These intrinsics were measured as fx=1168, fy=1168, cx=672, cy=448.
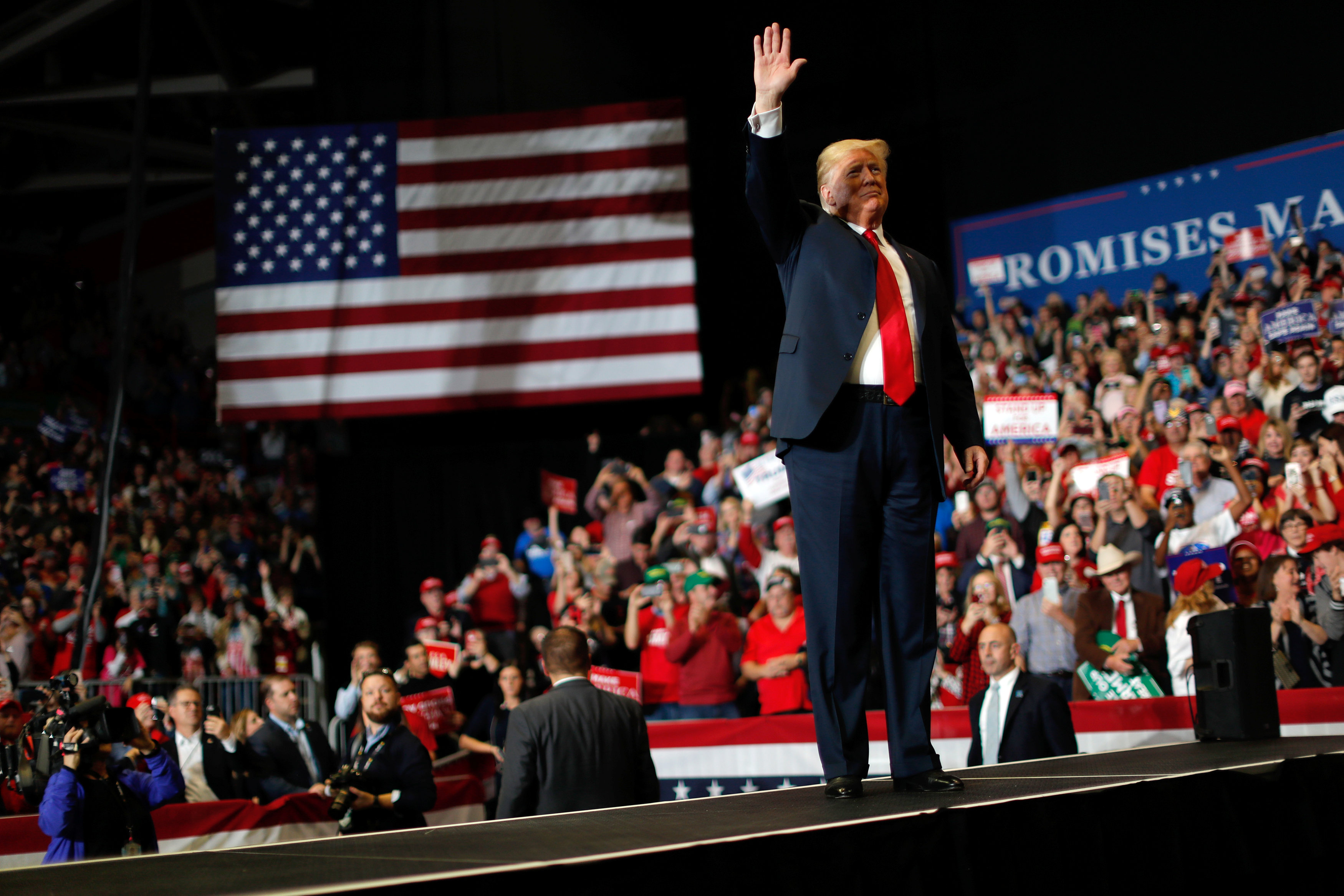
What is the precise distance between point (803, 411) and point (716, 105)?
378 inches

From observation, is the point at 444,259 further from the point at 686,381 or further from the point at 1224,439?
the point at 1224,439

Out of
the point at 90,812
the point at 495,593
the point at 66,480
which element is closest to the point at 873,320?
the point at 90,812

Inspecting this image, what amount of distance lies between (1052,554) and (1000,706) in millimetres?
2059

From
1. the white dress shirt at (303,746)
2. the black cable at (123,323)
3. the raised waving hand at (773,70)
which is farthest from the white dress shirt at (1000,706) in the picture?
the black cable at (123,323)

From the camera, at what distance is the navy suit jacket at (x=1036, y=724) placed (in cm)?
472

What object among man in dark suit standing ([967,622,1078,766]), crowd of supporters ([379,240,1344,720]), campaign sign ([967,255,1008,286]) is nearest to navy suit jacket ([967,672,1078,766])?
man in dark suit standing ([967,622,1078,766])

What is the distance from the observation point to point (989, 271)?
1212 cm

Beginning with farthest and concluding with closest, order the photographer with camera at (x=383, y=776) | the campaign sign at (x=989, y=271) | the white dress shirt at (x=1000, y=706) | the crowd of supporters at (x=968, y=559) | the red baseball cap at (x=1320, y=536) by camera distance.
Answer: the campaign sign at (x=989, y=271) < the crowd of supporters at (x=968, y=559) < the red baseball cap at (x=1320, y=536) < the photographer with camera at (x=383, y=776) < the white dress shirt at (x=1000, y=706)

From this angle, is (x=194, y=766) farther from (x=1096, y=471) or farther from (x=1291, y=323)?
(x=1291, y=323)

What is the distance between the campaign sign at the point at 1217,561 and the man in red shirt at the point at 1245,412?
1.26m

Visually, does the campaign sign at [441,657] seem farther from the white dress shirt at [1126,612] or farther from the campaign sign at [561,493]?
the white dress shirt at [1126,612]

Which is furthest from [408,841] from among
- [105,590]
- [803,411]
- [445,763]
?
[105,590]

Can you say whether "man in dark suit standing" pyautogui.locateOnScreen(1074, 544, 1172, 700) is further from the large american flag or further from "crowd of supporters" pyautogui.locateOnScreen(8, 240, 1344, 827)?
the large american flag

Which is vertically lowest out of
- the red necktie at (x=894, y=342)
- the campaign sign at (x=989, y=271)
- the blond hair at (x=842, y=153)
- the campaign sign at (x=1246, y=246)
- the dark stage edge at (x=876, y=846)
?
the dark stage edge at (x=876, y=846)
